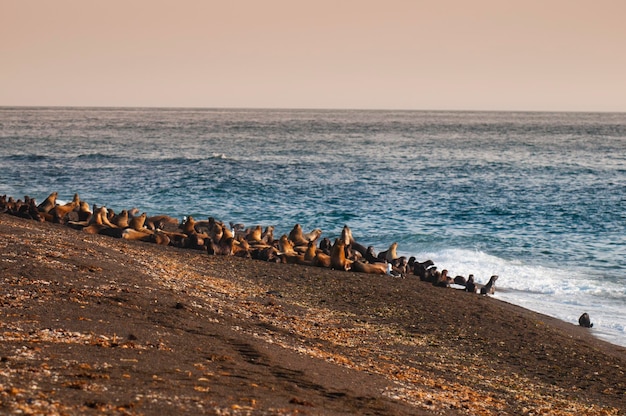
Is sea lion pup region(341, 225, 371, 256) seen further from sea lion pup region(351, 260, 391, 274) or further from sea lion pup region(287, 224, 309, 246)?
sea lion pup region(351, 260, 391, 274)

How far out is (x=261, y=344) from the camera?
10844 mm

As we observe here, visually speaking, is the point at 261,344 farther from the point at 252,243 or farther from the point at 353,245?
the point at 353,245

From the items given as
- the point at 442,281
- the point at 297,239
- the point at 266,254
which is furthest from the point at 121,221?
the point at 442,281

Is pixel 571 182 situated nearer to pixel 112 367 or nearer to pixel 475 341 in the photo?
pixel 475 341

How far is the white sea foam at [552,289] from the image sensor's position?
56.3ft

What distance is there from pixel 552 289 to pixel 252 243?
7.91 meters

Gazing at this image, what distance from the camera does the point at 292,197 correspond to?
3791 cm

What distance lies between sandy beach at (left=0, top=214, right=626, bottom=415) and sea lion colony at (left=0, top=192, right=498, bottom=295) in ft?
4.17

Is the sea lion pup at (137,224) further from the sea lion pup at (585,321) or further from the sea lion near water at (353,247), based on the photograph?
the sea lion pup at (585,321)

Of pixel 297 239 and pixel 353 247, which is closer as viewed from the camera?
pixel 353 247

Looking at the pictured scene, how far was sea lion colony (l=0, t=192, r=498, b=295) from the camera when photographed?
19.4m

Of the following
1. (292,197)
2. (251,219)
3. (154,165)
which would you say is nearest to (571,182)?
(292,197)

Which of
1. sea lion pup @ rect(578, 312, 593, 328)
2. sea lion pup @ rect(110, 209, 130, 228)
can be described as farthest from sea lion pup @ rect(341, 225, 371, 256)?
sea lion pup @ rect(578, 312, 593, 328)

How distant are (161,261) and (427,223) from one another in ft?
52.1
